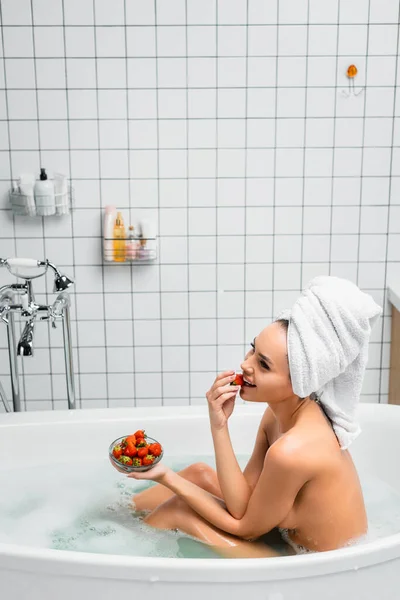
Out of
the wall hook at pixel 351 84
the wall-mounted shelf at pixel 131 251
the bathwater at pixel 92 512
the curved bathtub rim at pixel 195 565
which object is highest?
the wall hook at pixel 351 84

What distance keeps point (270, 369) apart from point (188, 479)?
1.78 ft

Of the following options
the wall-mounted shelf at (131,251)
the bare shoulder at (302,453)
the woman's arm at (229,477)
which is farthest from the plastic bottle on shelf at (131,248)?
the bare shoulder at (302,453)

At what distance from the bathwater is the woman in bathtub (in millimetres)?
115

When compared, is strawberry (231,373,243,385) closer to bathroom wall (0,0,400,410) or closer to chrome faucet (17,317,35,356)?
chrome faucet (17,317,35,356)

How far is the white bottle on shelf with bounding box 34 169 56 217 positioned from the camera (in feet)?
9.96

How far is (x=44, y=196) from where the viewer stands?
9.97 ft

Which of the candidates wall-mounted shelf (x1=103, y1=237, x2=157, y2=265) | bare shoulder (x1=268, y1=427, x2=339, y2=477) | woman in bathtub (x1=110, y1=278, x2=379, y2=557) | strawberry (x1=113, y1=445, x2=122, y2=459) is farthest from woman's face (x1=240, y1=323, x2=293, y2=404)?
wall-mounted shelf (x1=103, y1=237, x2=157, y2=265)

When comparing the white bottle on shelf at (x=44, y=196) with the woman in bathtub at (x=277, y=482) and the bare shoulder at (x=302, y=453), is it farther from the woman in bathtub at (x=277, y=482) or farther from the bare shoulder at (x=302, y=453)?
the bare shoulder at (x=302, y=453)

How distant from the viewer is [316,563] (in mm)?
1770

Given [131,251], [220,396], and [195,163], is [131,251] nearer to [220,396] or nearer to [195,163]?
[195,163]

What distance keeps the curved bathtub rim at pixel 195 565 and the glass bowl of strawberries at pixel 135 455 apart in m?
0.29

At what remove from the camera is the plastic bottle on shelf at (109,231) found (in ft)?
10.3

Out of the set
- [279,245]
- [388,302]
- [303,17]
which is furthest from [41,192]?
[388,302]

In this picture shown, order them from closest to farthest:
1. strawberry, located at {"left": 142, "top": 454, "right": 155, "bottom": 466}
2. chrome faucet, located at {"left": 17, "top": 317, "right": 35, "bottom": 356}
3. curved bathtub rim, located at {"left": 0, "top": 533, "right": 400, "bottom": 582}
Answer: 1. curved bathtub rim, located at {"left": 0, "top": 533, "right": 400, "bottom": 582}
2. strawberry, located at {"left": 142, "top": 454, "right": 155, "bottom": 466}
3. chrome faucet, located at {"left": 17, "top": 317, "right": 35, "bottom": 356}
